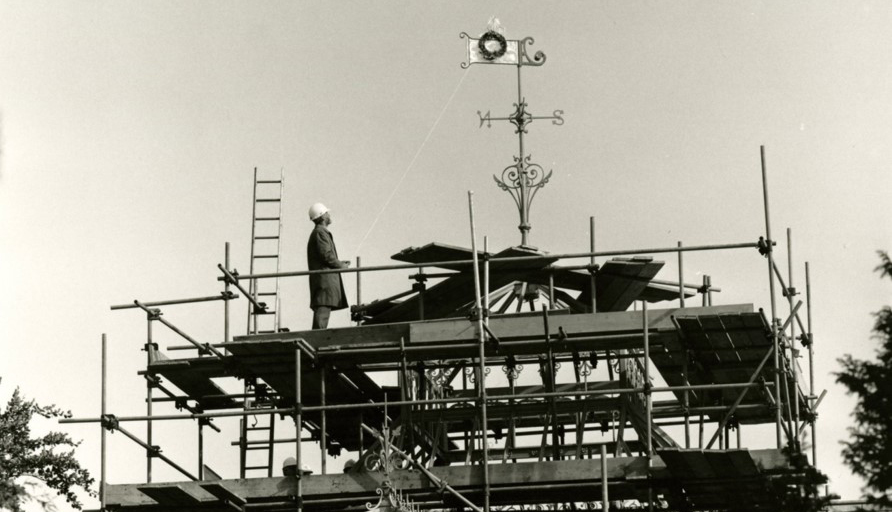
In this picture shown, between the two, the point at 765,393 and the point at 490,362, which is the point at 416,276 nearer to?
the point at 490,362

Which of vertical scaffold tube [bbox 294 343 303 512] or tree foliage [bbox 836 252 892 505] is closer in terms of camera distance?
tree foliage [bbox 836 252 892 505]

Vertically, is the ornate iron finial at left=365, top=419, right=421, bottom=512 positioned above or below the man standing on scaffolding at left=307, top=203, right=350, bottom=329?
below

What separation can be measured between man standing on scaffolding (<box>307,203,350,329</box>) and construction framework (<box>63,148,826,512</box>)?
417mm

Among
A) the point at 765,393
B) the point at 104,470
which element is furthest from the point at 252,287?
the point at 765,393

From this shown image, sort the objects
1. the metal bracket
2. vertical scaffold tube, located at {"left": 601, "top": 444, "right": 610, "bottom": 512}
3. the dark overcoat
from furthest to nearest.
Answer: the dark overcoat
the metal bracket
vertical scaffold tube, located at {"left": 601, "top": 444, "right": 610, "bottom": 512}

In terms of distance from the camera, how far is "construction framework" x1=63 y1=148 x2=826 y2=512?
94.3 ft

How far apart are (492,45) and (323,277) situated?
5.15m

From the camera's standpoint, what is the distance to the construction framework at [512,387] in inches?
1131

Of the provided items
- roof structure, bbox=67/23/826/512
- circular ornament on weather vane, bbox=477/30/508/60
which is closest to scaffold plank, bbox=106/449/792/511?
roof structure, bbox=67/23/826/512

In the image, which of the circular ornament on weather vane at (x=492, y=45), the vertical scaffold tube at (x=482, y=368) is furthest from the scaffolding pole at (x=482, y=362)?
the circular ornament on weather vane at (x=492, y=45)

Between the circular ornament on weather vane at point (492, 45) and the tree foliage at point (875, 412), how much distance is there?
13.4 metres

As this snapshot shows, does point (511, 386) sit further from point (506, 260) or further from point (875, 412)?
point (875, 412)

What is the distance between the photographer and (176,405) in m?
33.8

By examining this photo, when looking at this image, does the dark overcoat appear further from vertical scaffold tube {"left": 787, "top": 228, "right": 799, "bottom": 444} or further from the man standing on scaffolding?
vertical scaffold tube {"left": 787, "top": 228, "right": 799, "bottom": 444}
